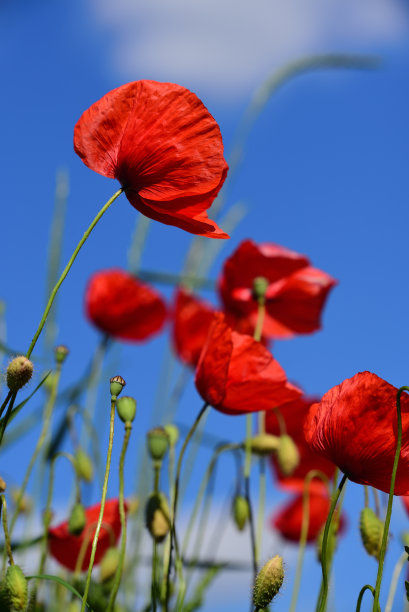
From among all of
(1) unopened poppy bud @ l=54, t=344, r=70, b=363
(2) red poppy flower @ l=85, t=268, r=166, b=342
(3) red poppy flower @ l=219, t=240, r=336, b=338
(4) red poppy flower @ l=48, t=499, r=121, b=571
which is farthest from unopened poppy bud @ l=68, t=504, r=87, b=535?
(2) red poppy flower @ l=85, t=268, r=166, b=342

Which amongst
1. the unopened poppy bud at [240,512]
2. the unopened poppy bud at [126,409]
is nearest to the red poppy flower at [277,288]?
the unopened poppy bud at [240,512]

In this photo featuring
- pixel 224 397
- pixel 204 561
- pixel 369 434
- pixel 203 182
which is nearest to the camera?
pixel 369 434

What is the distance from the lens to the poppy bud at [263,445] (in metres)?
1.25

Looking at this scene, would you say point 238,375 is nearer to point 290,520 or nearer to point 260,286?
point 260,286

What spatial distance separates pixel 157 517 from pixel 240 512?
0.25 meters

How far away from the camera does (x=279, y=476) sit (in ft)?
6.22

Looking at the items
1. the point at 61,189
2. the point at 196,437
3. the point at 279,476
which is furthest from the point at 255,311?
the point at 61,189

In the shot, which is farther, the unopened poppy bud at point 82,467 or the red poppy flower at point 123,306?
the red poppy flower at point 123,306

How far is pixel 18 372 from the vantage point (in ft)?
2.53

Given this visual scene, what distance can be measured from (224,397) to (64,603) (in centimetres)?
57

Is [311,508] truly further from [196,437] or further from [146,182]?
[146,182]

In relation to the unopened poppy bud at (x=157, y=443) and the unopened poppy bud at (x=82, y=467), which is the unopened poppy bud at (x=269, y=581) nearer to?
the unopened poppy bud at (x=157, y=443)

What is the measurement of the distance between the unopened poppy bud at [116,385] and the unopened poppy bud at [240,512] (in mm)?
460

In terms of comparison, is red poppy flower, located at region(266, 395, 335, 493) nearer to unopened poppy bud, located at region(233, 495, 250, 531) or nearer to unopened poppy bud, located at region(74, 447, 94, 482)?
unopened poppy bud, located at region(233, 495, 250, 531)
